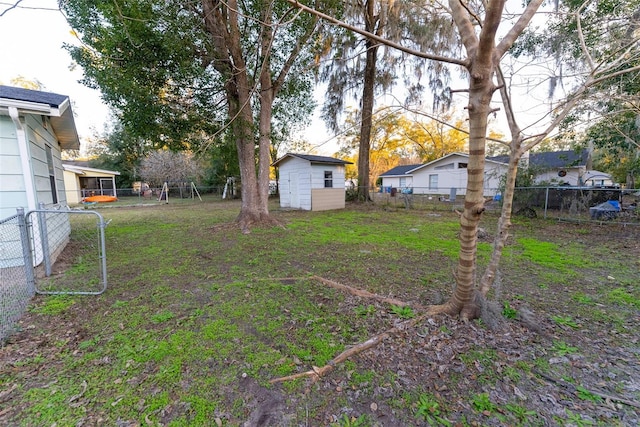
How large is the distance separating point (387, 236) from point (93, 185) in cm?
2570

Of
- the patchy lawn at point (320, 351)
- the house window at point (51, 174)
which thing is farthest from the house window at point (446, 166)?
the house window at point (51, 174)

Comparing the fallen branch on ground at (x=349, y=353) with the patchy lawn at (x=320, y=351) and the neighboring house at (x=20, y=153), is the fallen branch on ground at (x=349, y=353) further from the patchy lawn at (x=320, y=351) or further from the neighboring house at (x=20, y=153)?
the neighboring house at (x=20, y=153)

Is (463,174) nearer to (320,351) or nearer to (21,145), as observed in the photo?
(320,351)

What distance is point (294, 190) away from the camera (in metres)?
13.4

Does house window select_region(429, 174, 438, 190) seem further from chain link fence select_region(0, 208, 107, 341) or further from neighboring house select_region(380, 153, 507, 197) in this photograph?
chain link fence select_region(0, 208, 107, 341)

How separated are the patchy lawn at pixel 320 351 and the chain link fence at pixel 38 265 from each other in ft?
0.68

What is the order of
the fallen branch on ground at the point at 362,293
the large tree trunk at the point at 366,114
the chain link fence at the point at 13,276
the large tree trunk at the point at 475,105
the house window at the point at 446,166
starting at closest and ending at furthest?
the large tree trunk at the point at 475,105 → the chain link fence at the point at 13,276 → the fallen branch on ground at the point at 362,293 → the large tree trunk at the point at 366,114 → the house window at the point at 446,166

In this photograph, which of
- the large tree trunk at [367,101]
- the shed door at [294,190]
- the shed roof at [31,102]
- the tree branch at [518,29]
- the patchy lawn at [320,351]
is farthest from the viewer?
the shed door at [294,190]

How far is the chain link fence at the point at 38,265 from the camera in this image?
2.94m

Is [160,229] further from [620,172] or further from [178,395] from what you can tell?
[620,172]

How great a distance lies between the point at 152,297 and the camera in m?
3.22

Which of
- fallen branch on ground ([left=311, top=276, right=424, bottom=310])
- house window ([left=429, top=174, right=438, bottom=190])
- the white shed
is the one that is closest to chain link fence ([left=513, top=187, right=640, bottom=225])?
fallen branch on ground ([left=311, top=276, right=424, bottom=310])

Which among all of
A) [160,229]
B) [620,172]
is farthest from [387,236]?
[620,172]

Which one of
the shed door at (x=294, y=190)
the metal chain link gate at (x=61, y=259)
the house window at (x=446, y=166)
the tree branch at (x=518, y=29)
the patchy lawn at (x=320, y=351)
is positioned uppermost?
the house window at (x=446, y=166)
